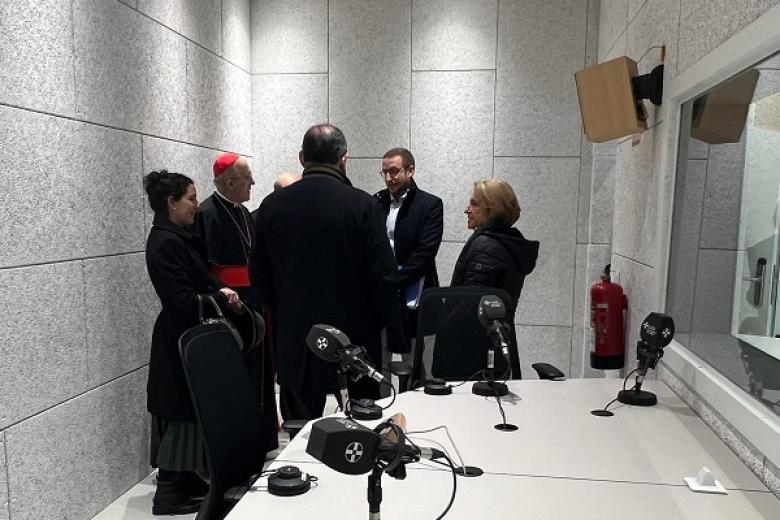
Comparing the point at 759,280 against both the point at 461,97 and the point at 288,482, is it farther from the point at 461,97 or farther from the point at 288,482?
the point at 461,97

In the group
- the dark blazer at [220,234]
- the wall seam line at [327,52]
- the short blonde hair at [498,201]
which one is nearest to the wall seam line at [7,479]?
the dark blazer at [220,234]

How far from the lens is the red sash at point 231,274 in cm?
334

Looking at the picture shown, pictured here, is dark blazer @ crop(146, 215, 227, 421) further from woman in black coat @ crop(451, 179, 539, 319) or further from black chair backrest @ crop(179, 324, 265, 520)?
woman in black coat @ crop(451, 179, 539, 319)

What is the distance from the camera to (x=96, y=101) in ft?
9.24

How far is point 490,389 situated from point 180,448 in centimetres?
149

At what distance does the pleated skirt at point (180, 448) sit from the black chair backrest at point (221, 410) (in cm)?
110

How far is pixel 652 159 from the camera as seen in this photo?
8.76 feet

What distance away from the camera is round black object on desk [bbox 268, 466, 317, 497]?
141 cm

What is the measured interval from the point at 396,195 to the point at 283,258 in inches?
52.0

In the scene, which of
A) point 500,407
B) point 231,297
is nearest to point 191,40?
point 231,297

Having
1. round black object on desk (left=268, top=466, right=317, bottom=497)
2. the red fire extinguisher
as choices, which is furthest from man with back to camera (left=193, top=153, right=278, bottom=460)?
round black object on desk (left=268, top=466, right=317, bottom=497)

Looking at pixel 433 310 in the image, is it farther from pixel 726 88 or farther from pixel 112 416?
pixel 112 416

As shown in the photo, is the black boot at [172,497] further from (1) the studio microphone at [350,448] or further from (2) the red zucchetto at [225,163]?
(1) the studio microphone at [350,448]

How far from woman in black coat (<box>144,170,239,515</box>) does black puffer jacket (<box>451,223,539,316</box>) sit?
1.19 m
